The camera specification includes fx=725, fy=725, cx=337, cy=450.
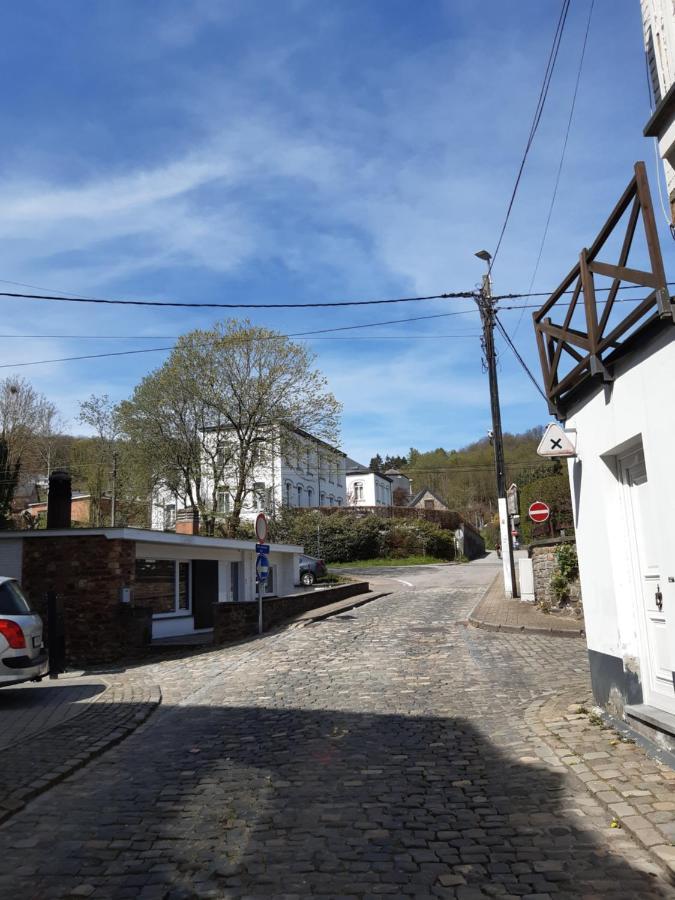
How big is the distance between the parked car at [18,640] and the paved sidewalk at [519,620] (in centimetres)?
880

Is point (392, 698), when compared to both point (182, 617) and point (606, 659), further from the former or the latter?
point (182, 617)

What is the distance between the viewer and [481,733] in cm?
692

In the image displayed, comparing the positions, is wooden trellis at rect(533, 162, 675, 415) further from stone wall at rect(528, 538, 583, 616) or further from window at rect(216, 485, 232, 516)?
window at rect(216, 485, 232, 516)

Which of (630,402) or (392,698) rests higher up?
(630,402)

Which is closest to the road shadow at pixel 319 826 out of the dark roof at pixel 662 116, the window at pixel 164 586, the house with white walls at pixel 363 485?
the dark roof at pixel 662 116

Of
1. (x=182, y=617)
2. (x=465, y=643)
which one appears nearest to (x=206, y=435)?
(x=182, y=617)

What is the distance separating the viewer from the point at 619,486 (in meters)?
6.74

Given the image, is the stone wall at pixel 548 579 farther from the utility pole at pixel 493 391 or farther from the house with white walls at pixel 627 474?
the house with white walls at pixel 627 474

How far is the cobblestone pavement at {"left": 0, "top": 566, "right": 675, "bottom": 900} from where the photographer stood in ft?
12.6

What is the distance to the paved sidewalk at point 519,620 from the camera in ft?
46.1

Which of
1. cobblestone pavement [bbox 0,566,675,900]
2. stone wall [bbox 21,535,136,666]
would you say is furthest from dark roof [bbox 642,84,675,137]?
stone wall [bbox 21,535,136,666]

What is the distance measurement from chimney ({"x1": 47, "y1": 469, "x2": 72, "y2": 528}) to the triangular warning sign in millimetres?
12210

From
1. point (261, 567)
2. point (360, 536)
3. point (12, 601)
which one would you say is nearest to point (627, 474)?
point (12, 601)

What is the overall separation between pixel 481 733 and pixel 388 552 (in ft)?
122
